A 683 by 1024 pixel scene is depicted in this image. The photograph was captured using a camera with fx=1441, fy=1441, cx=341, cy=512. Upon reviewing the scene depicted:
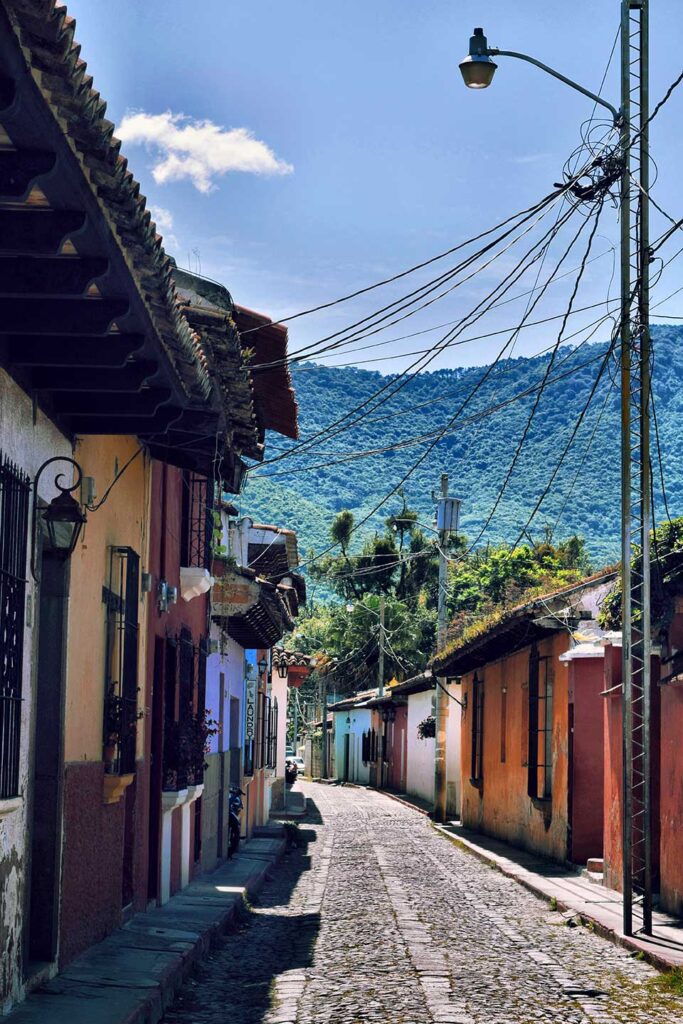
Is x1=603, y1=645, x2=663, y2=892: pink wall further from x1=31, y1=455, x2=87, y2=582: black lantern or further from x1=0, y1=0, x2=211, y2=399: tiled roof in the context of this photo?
x1=0, y1=0, x2=211, y2=399: tiled roof

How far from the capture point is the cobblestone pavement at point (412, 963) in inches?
327

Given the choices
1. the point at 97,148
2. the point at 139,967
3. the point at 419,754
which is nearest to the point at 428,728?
the point at 419,754

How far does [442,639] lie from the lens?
29.2 m

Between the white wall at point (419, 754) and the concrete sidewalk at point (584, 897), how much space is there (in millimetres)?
16397

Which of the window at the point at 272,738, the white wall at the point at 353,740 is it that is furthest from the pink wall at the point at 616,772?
the white wall at the point at 353,740

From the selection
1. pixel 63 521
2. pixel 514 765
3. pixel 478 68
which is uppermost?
pixel 478 68

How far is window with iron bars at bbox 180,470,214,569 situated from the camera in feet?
→ 48.3

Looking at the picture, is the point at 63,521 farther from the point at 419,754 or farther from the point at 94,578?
the point at 419,754

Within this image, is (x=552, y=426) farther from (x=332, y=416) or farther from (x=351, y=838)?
(x=351, y=838)

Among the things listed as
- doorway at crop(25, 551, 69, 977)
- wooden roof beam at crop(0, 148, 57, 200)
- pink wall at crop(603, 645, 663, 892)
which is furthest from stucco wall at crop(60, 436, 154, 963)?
pink wall at crop(603, 645, 663, 892)

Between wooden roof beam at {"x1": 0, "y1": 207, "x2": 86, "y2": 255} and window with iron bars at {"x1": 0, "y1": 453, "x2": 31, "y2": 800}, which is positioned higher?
wooden roof beam at {"x1": 0, "y1": 207, "x2": 86, "y2": 255}

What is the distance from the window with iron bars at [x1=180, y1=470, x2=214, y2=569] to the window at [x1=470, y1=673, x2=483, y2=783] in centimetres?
1294

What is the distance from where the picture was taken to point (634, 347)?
39.8ft

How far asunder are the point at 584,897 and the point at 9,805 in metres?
8.90
